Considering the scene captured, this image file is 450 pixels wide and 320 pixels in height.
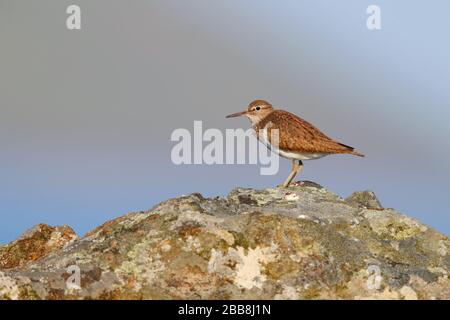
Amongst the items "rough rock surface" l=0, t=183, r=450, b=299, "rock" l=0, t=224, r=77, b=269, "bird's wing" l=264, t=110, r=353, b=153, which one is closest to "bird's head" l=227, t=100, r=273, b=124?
"bird's wing" l=264, t=110, r=353, b=153

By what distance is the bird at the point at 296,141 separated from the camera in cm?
1313

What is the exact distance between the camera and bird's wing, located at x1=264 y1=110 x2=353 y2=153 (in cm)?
1312

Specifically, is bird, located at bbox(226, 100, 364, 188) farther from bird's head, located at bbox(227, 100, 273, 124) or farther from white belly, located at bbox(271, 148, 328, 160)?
bird's head, located at bbox(227, 100, 273, 124)

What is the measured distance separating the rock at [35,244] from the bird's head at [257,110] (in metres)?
6.94

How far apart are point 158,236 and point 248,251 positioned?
1.02 meters

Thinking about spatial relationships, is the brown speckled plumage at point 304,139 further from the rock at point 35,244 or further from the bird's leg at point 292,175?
the rock at point 35,244

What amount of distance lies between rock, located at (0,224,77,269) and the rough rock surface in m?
1.71

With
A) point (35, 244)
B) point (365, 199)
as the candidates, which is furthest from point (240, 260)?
point (35, 244)

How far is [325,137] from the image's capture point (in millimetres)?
13305

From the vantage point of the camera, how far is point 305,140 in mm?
13156

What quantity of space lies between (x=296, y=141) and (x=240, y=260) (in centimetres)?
664

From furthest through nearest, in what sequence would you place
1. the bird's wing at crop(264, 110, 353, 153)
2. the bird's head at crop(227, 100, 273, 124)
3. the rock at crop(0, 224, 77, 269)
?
1. the bird's head at crop(227, 100, 273, 124)
2. the bird's wing at crop(264, 110, 353, 153)
3. the rock at crop(0, 224, 77, 269)

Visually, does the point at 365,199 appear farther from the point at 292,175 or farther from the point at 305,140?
the point at 305,140

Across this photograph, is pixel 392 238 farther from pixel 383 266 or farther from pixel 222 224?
pixel 222 224
